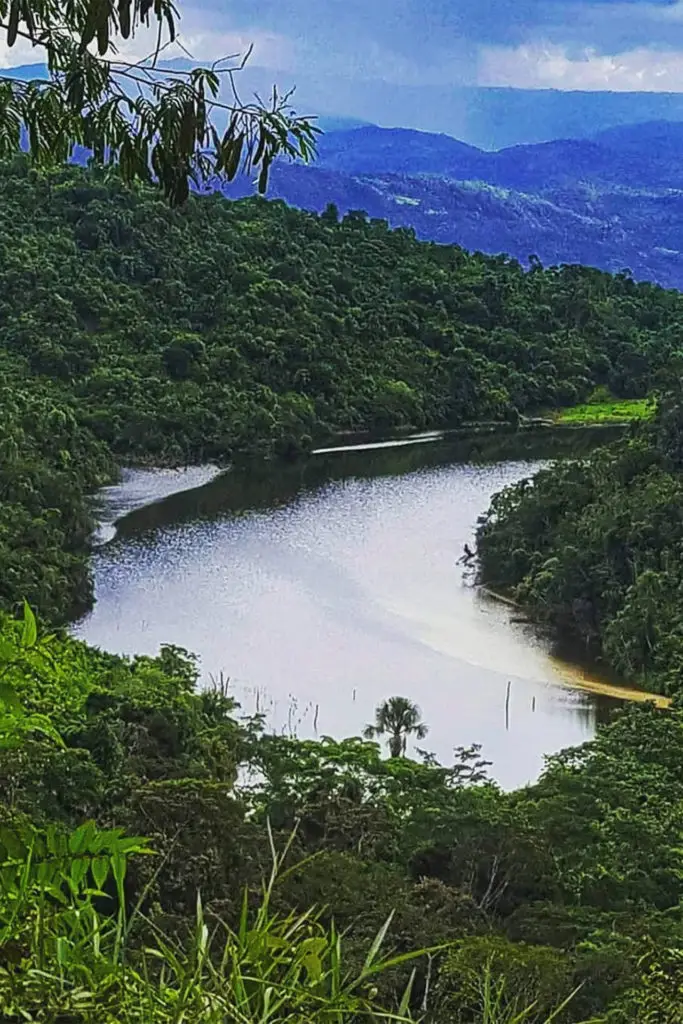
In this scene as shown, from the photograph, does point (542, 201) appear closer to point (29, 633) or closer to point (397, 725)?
point (397, 725)

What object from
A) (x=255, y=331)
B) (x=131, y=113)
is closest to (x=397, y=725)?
(x=131, y=113)

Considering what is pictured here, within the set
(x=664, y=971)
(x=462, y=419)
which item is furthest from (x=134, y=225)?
(x=664, y=971)

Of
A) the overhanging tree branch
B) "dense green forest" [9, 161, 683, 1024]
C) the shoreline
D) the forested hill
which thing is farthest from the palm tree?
the overhanging tree branch

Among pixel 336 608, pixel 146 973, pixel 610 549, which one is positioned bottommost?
pixel 336 608

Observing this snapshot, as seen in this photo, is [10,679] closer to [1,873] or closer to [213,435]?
[1,873]

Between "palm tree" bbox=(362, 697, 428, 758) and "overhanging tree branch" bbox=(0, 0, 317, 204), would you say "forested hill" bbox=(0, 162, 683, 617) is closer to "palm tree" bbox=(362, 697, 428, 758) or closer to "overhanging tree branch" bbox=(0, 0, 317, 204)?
"palm tree" bbox=(362, 697, 428, 758)

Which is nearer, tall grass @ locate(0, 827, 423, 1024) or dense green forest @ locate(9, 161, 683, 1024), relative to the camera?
tall grass @ locate(0, 827, 423, 1024)

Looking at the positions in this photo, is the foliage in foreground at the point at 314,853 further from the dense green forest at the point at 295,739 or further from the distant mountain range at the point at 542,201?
the distant mountain range at the point at 542,201
